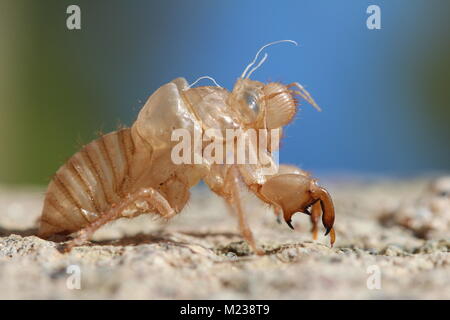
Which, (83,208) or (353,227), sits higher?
(83,208)

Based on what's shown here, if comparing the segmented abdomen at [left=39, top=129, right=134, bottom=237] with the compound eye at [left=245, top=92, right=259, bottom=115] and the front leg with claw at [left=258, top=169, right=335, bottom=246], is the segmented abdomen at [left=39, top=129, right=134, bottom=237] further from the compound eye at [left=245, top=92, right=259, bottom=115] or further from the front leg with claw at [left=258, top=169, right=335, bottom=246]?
the front leg with claw at [left=258, top=169, right=335, bottom=246]

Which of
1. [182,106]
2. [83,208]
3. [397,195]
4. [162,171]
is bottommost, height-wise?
[397,195]

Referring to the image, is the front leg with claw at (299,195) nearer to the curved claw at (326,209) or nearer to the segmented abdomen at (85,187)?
the curved claw at (326,209)

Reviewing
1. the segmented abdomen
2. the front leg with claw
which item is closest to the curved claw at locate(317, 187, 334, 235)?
the front leg with claw

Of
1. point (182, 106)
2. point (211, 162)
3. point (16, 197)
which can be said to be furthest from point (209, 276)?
point (16, 197)

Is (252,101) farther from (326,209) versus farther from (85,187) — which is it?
(85,187)

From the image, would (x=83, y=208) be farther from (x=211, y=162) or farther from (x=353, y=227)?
(x=353, y=227)

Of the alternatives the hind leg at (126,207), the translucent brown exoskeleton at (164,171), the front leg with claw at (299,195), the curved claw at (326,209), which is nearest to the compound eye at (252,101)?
the translucent brown exoskeleton at (164,171)
